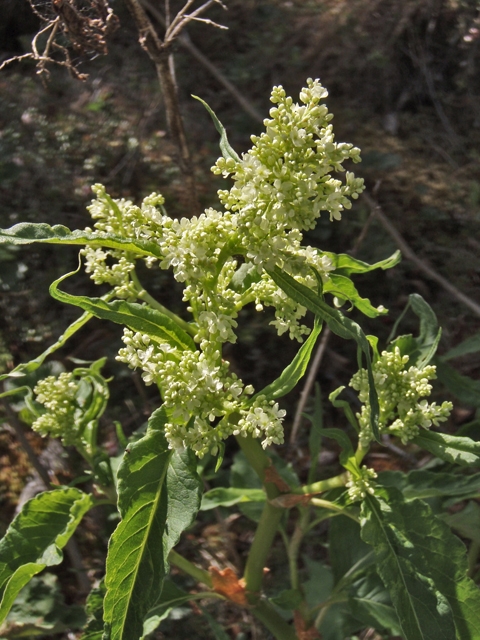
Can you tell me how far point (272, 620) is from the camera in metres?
2.34

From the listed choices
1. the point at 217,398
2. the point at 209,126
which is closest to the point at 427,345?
the point at 217,398

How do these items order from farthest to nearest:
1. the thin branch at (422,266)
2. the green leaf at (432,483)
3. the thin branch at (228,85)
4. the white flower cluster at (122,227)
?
the thin branch at (228,85), the thin branch at (422,266), the green leaf at (432,483), the white flower cluster at (122,227)

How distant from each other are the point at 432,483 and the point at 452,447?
1.37ft

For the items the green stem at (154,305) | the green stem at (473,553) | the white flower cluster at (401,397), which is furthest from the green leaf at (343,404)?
the green stem at (473,553)

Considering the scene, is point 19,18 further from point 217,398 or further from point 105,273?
point 217,398

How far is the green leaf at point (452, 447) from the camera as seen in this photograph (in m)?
1.90

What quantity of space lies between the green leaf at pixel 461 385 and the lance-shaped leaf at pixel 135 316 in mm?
1301

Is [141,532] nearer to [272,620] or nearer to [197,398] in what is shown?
[197,398]

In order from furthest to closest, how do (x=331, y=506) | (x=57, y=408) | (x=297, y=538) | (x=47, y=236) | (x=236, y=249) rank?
(x=297, y=538) → (x=57, y=408) → (x=331, y=506) → (x=236, y=249) → (x=47, y=236)

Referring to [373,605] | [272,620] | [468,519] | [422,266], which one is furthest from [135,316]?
[422,266]

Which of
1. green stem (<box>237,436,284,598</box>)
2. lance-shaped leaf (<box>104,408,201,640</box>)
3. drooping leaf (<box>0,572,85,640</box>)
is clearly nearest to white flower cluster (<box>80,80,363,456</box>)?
lance-shaped leaf (<box>104,408,201,640</box>)

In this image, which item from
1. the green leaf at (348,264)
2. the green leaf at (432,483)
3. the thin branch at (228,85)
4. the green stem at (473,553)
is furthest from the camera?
the thin branch at (228,85)

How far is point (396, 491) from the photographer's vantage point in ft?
6.44

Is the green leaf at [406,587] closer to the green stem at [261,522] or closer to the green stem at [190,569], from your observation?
the green stem at [261,522]
